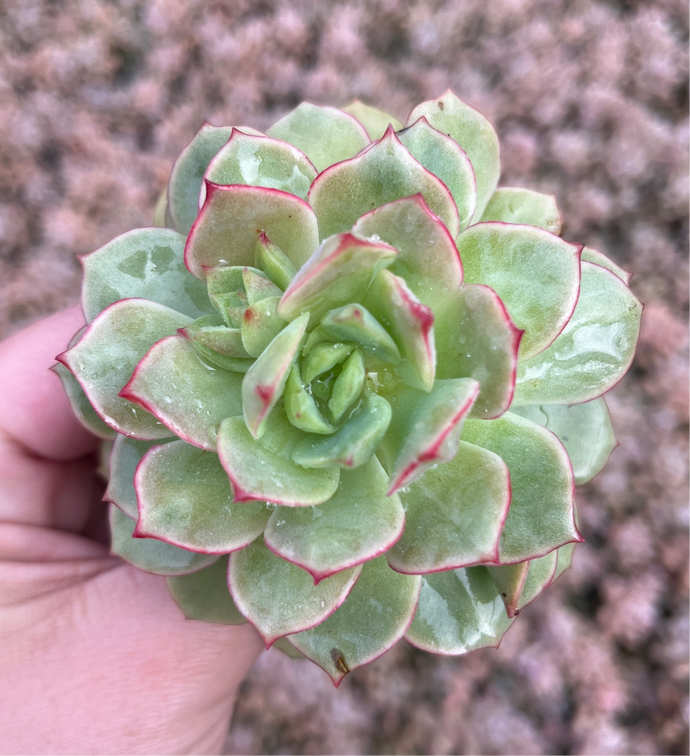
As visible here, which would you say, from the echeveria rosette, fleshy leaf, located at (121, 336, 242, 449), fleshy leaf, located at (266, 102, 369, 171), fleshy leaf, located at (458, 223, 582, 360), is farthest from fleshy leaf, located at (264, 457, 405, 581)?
fleshy leaf, located at (266, 102, 369, 171)

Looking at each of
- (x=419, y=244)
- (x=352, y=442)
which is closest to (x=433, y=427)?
(x=352, y=442)

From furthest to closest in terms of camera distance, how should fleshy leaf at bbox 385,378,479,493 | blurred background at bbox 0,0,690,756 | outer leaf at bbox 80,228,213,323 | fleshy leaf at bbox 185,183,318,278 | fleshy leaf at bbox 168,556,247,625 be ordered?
blurred background at bbox 0,0,690,756
fleshy leaf at bbox 168,556,247,625
outer leaf at bbox 80,228,213,323
fleshy leaf at bbox 185,183,318,278
fleshy leaf at bbox 385,378,479,493

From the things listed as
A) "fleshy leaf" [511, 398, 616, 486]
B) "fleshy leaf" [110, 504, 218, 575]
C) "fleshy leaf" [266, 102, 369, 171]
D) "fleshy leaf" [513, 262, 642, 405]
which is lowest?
"fleshy leaf" [110, 504, 218, 575]

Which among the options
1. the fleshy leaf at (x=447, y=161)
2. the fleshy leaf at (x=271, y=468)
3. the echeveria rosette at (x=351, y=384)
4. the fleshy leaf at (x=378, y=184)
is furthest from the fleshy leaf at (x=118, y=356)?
the fleshy leaf at (x=447, y=161)

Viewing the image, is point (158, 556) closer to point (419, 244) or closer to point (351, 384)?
point (351, 384)

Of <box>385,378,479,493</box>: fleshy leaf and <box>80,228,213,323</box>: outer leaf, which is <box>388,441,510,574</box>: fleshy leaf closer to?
<box>385,378,479,493</box>: fleshy leaf

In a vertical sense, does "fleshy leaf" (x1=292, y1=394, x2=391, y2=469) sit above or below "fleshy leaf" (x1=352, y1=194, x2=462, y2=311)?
below
